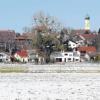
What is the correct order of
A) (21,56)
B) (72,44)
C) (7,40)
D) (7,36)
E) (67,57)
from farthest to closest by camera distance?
(7,36)
(7,40)
(72,44)
(67,57)
(21,56)

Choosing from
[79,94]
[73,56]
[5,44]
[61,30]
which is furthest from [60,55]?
[79,94]

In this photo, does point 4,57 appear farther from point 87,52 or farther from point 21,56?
point 87,52

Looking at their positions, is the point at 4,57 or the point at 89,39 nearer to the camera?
the point at 4,57

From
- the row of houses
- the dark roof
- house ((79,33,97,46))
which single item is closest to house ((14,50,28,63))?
the row of houses

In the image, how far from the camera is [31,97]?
22.1m

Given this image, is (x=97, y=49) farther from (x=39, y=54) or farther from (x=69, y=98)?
(x=69, y=98)

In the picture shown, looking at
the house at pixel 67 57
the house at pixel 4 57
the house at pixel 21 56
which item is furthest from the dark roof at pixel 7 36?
the house at pixel 67 57

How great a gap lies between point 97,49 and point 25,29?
37.4 metres

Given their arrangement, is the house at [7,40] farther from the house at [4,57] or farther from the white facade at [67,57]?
the white facade at [67,57]

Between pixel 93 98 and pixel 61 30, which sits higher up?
pixel 61 30

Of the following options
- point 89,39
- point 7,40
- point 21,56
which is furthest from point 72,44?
point 21,56

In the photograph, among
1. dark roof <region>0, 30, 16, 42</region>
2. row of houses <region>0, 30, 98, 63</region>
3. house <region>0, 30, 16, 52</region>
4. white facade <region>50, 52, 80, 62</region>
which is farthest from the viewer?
dark roof <region>0, 30, 16, 42</region>

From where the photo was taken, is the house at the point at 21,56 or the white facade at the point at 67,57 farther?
the house at the point at 21,56

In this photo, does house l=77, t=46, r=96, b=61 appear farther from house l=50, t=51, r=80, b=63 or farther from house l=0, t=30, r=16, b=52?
house l=0, t=30, r=16, b=52
